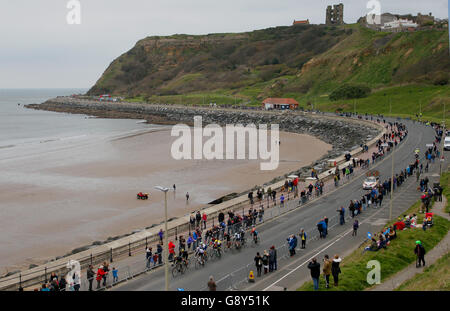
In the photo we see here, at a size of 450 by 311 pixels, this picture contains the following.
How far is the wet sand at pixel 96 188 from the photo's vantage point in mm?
26422

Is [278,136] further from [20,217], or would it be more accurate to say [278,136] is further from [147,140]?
[20,217]

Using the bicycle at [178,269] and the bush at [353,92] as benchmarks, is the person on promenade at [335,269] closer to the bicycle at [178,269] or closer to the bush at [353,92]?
the bicycle at [178,269]

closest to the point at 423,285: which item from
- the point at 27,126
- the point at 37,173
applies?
the point at 37,173

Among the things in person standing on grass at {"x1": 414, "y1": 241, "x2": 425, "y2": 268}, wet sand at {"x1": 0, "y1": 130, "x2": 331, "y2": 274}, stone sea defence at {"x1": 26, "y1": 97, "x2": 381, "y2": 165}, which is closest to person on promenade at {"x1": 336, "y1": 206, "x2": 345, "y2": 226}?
person standing on grass at {"x1": 414, "y1": 241, "x2": 425, "y2": 268}

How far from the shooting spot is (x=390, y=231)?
1873cm

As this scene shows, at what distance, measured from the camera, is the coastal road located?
16.3 metres

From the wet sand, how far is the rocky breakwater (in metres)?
4.32

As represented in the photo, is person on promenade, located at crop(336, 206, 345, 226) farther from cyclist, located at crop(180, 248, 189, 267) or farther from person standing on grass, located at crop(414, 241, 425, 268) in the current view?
cyclist, located at crop(180, 248, 189, 267)

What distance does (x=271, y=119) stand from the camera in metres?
92.8

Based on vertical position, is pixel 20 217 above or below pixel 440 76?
below

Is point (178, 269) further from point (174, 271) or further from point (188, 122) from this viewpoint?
point (188, 122)

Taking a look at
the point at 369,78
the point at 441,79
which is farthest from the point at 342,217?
the point at 369,78

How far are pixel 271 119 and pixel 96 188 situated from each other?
58.4 meters

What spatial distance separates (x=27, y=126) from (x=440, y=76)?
85.6m
